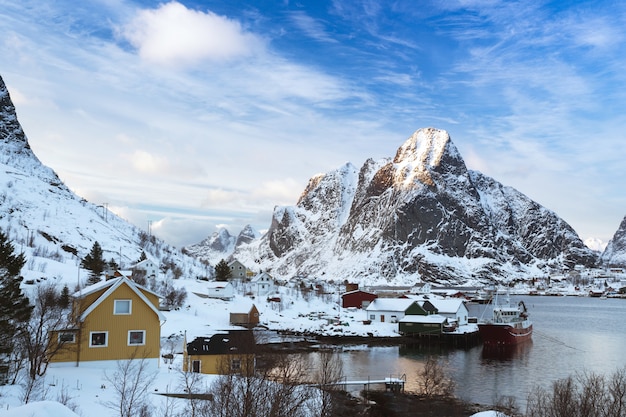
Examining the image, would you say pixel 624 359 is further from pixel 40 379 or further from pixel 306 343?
pixel 40 379

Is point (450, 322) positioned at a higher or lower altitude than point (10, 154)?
lower

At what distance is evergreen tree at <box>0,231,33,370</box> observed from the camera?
2249 cm

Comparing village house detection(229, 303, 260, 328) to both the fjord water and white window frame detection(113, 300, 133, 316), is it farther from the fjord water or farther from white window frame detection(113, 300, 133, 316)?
white window frame detection(113, 300, 133, 316)

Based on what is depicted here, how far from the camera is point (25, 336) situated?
79.1 feet

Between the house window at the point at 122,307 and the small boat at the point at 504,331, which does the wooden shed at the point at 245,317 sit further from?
the house window at the point at 122,307

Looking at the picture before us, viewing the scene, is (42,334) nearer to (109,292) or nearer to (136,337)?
(109,292)

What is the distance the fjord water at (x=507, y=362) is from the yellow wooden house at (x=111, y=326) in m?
20.5

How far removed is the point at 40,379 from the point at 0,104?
485 feet

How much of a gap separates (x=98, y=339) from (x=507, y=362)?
4351 centimetres

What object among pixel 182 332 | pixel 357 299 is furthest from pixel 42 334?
pixel 357 299

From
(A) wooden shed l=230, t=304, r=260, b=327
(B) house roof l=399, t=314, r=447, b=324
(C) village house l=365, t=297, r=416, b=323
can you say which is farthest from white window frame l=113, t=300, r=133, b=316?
(C) village house l=365, t=297, r=416, b=323

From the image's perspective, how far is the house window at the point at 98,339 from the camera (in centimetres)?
2934

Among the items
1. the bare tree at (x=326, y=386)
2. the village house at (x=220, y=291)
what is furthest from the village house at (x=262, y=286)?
the bare tree at (x=326, y=386)

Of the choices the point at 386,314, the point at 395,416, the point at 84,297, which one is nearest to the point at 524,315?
the point at 386,314
